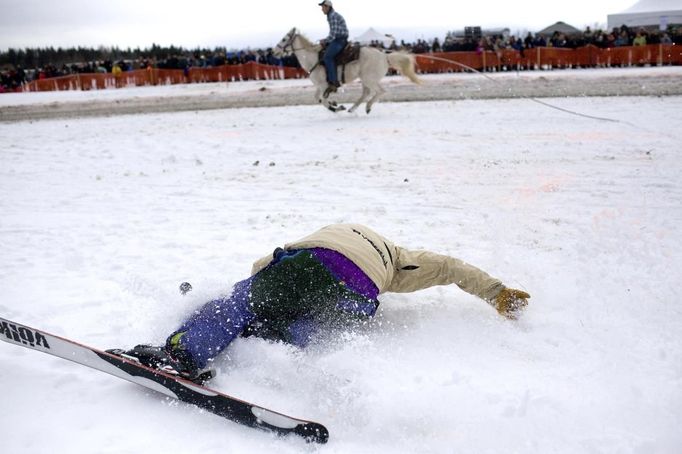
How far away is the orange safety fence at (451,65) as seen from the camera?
20.7 metres

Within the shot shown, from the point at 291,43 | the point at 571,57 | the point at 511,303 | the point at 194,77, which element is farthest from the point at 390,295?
the point at 194,77

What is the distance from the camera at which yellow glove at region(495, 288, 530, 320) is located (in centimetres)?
327

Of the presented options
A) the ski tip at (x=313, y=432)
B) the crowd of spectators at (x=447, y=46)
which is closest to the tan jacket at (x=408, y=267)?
the ski tip at (x=313, y=432)

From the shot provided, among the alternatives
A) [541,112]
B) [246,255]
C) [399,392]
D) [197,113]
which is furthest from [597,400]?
[197,113]

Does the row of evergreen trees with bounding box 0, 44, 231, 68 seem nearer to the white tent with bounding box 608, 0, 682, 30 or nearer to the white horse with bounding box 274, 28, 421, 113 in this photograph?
the white tent with bounding box 608, 0, 682, 30

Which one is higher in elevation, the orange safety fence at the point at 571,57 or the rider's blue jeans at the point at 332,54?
the orange safety fence at the point at 571,57

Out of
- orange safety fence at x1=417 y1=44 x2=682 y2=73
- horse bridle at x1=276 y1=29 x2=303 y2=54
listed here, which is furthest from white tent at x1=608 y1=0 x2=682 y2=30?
horse bridle at x1=276 y1=29 x2=303 y2=54

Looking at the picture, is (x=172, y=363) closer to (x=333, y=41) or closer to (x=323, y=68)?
(x=333, y=41)

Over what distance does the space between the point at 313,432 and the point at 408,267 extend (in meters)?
1.26

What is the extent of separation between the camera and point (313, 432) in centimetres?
236

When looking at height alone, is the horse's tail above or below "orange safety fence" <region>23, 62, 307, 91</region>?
below

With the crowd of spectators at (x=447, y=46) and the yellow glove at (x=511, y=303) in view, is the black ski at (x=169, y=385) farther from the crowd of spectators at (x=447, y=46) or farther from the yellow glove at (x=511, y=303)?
the crowd of spectators at (x=447, y=46)

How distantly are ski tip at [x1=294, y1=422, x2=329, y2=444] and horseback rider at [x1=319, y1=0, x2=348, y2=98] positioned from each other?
10.1 meters

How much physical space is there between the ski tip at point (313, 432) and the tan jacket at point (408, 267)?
931 millimetres
